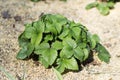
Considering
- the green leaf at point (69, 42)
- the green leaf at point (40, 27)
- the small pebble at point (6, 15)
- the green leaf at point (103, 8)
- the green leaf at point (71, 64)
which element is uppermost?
the green leaf at point (40, 27)

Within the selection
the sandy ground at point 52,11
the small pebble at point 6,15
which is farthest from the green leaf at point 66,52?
the small pebble at point 6,15

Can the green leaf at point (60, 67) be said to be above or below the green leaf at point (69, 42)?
below

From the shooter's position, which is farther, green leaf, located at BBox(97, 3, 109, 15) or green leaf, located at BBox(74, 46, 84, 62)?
green leaf, located at BBox(97, 3, 109, 15)

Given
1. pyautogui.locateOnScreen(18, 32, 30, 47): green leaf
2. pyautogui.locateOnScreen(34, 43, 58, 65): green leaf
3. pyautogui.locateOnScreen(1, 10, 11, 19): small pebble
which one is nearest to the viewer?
pyautogui.locateOnScreen(34, 43, 58, 65): green leaf

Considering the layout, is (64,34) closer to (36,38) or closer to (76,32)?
(76,32)

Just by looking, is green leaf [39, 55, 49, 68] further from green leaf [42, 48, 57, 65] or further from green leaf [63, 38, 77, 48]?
green leaf [63, 38, 77, 48]

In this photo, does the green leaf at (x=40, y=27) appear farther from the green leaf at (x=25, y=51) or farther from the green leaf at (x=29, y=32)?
the green leaf at (x=25, y=51)

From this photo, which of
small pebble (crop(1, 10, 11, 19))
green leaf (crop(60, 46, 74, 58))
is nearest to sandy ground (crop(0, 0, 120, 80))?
small pebble (crop(1, 10, 11, 19))
